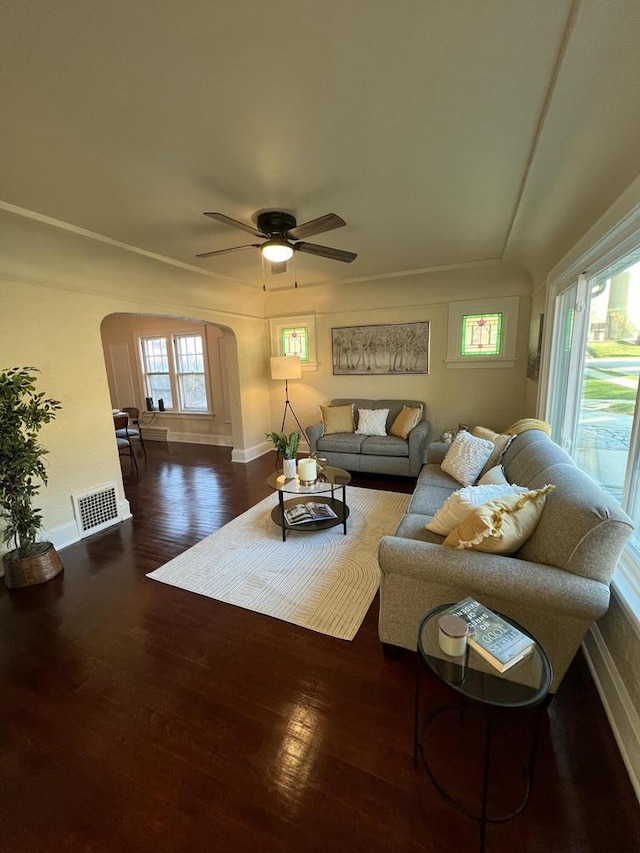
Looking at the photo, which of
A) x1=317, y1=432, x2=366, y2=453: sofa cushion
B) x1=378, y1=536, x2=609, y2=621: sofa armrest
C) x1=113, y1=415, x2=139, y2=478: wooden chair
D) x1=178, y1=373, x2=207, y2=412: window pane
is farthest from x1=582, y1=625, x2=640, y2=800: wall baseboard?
x1=178, y1=373, x2=207, y2=412: window pane

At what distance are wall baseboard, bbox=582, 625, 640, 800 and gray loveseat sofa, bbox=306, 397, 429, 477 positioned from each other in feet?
8.28

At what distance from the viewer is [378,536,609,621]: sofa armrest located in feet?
4.16

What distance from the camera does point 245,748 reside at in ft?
4.48

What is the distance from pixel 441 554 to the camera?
4.93 ft

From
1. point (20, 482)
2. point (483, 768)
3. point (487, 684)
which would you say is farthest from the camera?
point (20, 482)

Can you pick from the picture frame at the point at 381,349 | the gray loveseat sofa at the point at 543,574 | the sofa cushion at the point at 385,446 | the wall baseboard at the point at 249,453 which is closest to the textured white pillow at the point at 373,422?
the sofa cushion at the point at 385,446

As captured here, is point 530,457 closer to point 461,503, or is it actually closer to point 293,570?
point 461,503

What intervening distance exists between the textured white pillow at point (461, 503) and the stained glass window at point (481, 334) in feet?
9.73

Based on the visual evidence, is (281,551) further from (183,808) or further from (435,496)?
(183,808)

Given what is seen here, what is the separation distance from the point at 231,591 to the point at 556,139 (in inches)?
122

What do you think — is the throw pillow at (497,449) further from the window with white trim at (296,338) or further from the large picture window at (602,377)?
the window with white trim at (296,338)

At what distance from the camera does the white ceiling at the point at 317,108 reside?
3.47 feet

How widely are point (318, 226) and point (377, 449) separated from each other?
2681 millimetres

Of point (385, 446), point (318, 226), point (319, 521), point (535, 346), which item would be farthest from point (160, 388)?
point (535, 346)
